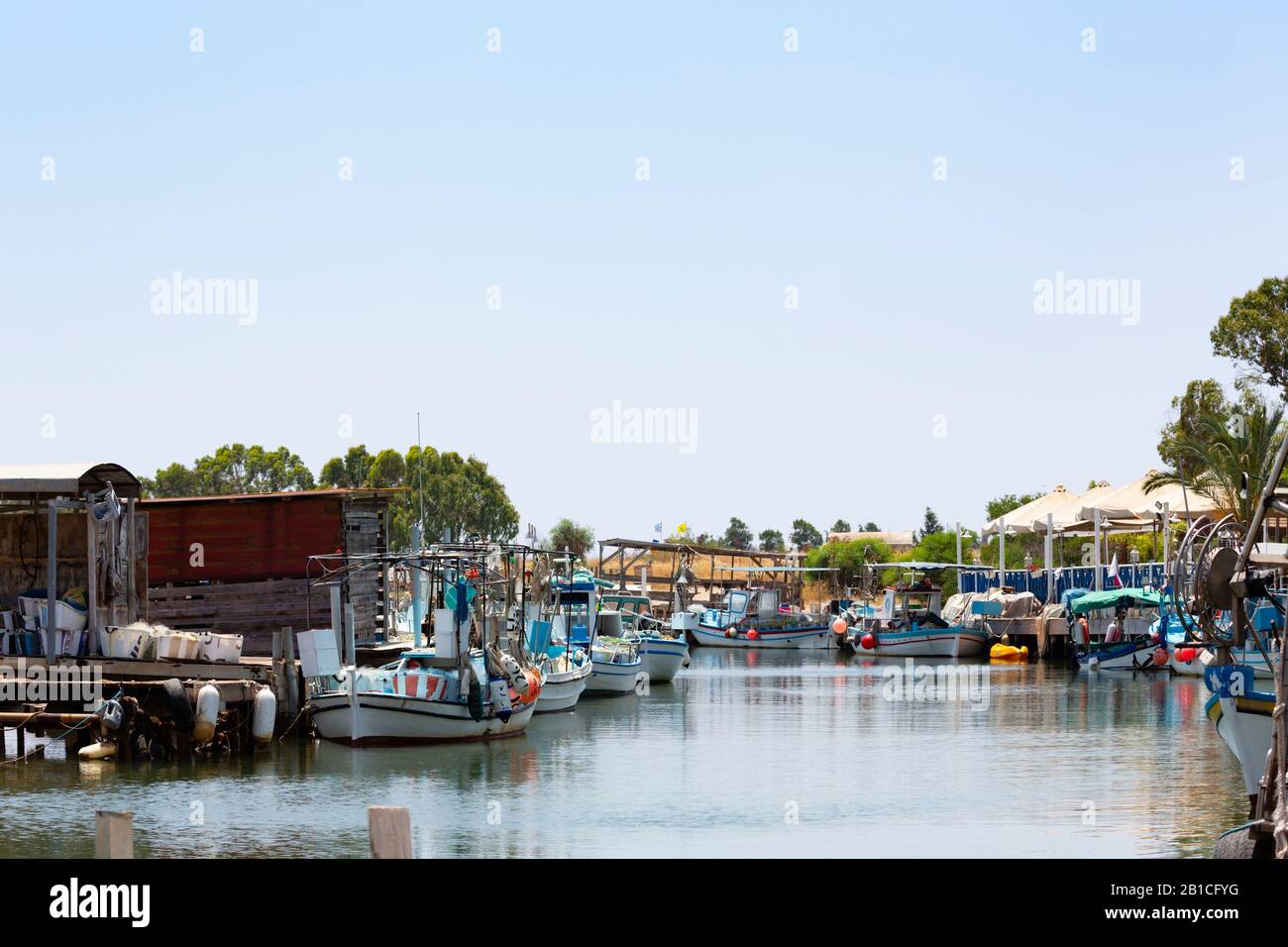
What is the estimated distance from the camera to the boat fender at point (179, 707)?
2902cm

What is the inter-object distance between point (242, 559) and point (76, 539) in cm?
471

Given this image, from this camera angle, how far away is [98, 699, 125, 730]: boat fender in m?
28.8

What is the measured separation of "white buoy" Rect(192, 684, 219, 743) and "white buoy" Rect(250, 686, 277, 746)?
99 cm

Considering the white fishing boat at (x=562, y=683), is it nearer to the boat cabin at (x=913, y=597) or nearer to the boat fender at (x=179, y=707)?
the boat fender at (x=179, y=707)

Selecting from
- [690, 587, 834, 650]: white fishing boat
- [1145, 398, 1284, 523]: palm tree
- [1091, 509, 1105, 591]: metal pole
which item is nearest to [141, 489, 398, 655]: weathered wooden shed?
[1145, 398, 1284, 523]: palm tree

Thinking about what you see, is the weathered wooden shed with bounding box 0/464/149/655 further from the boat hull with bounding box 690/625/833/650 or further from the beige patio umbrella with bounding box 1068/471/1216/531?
the boat hull with bounding box 690/625/833/650

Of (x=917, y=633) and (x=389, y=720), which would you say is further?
(x=917, y=633)

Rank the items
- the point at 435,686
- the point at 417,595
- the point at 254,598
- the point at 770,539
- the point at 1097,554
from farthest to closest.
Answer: the point at 770,539 < the point at 1097,554 < the point at 417,595 < the point at 254,598 < the point at 435,686

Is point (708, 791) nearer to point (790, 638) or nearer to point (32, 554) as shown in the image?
point (32, 554)

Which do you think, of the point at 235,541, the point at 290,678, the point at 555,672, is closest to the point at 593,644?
the point at 555,672

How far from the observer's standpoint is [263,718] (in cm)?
3014

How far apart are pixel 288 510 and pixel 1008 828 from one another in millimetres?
22374

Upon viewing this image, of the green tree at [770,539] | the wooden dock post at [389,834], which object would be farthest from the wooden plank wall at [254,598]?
the green tree at [770,539]
